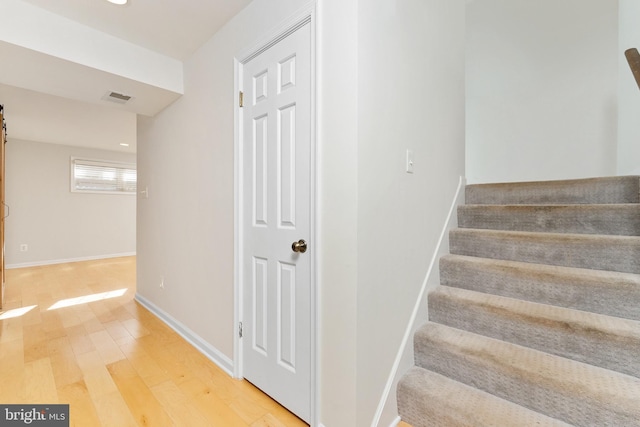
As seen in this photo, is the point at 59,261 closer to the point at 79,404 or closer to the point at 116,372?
the point at 116,372

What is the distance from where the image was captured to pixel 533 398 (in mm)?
1216

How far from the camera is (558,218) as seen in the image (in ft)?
5.85

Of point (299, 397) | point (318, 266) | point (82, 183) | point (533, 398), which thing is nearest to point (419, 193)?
point (318, 266)

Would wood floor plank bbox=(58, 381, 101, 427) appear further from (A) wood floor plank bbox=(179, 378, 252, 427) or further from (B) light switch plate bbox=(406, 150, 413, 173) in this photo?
(B) light switch plate bbox=(406, 150, 413, 173)

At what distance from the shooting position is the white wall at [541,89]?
2.69 m

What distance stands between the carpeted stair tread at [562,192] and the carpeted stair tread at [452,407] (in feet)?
4.71

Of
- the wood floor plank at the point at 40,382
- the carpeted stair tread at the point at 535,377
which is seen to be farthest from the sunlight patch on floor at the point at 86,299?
the carpeted stair tread at the point at 535,377

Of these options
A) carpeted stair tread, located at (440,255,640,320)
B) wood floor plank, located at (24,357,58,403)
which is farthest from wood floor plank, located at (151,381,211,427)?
carpeted stair tread, located at (440,255,640,320)

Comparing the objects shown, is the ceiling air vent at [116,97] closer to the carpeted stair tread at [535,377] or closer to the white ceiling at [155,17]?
the white ceiling at [155,17]

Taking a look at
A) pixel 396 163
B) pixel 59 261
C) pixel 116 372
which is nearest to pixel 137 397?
pixel 116 372

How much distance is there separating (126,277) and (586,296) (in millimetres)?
5488

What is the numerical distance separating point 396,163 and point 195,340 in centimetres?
206

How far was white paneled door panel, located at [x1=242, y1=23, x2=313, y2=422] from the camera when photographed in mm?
1430

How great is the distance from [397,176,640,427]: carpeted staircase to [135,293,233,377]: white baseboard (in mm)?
1178
